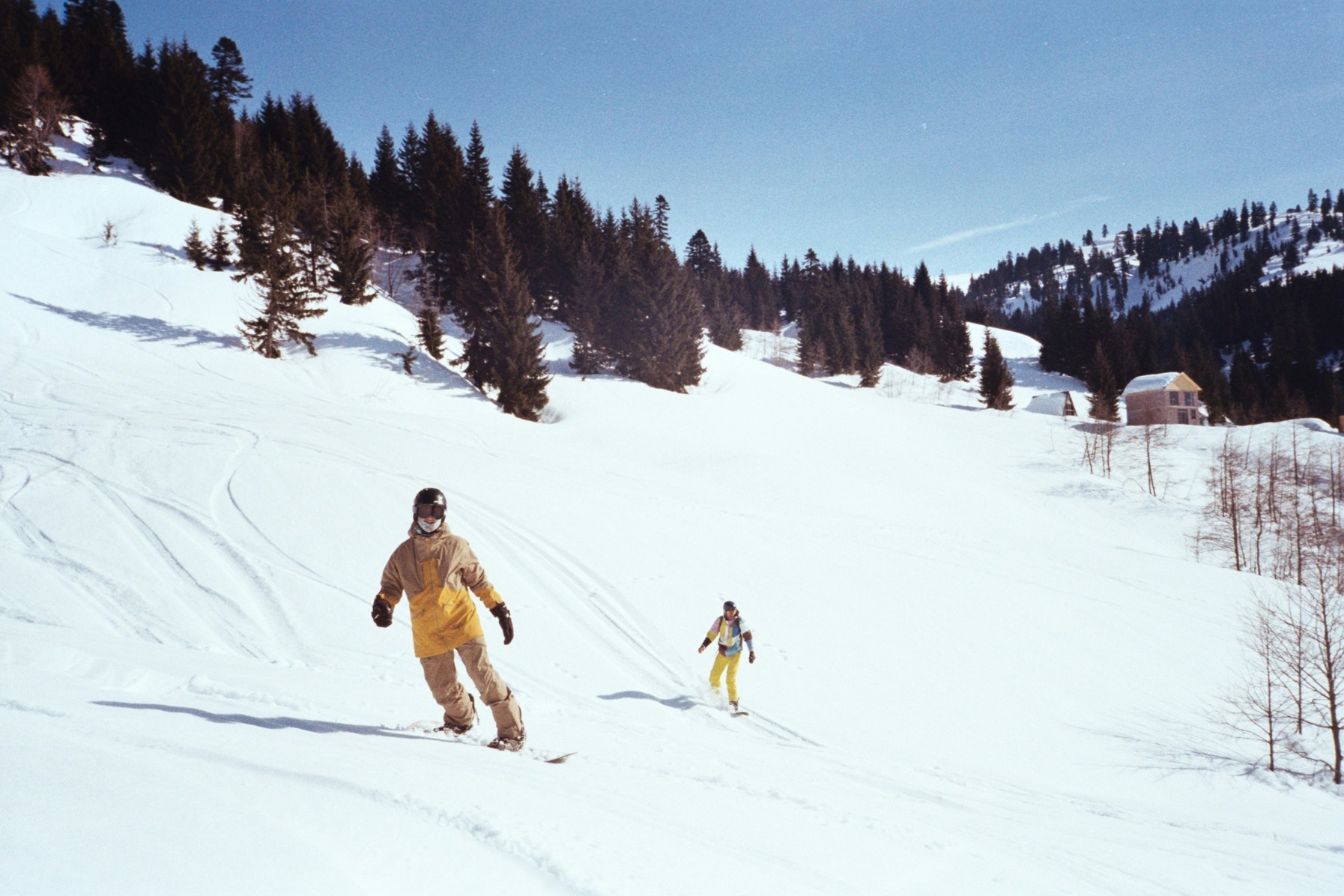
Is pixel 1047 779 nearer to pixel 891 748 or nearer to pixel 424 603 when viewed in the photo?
pixel 891 748

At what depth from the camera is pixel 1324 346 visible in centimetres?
10025

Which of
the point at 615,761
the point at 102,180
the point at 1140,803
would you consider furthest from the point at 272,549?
the point at 102,180

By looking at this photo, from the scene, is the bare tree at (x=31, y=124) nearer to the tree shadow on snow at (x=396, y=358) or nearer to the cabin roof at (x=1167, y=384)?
the tree shadow on snow at (x=396, y=358)

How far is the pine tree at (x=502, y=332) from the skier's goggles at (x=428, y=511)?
23607mm

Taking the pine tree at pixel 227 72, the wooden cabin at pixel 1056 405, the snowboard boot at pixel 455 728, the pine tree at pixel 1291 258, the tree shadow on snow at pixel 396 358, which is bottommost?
the snowboard boot at pixel 455 728

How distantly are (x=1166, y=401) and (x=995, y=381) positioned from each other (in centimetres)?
1443

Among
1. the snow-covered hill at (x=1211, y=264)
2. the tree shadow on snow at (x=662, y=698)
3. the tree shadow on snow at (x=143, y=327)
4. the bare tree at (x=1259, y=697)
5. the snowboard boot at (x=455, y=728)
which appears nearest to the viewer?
the snowboard boot at (x=455, y=728)

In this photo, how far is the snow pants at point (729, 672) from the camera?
8.20 m

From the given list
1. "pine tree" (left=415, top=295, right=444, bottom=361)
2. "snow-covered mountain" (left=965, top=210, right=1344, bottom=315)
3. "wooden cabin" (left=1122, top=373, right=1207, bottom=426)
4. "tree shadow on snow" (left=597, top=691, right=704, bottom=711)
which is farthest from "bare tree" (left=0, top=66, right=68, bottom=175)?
"snow-covered mountain" (left=965, top=210, right=1344, bottom=315)

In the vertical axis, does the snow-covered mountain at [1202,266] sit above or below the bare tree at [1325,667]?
above

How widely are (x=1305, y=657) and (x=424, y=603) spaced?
1800 centimetres

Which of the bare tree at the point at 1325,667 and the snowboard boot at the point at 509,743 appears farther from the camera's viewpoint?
the bare tree at the point at 1325,667

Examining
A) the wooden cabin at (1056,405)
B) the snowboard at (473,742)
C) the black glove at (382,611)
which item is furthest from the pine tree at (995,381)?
the black glove at (382,611)

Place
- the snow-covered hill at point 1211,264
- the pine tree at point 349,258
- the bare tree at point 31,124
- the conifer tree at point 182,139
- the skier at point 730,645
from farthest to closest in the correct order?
1. the snow-covered hill at point 1211,264
2. the conifer tree at point 182,139
3. the bare tree at point 31,124
4. the pine tree at point 349,258
5. the skier at point 730,645
